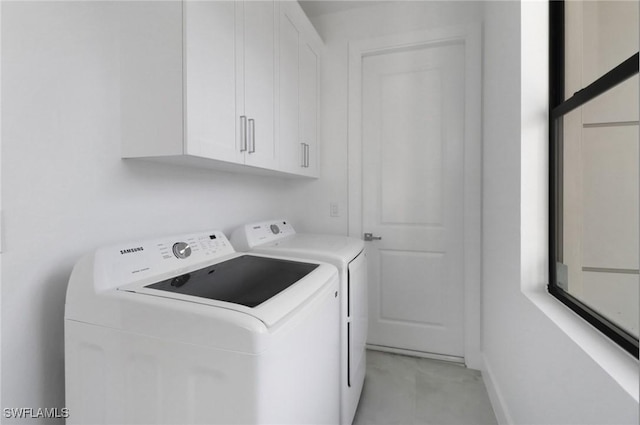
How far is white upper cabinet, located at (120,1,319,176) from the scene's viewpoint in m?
0.99

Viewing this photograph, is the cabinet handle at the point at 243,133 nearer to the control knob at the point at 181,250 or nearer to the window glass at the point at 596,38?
the control knob at the point at 181,250

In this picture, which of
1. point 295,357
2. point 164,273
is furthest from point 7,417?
point 295,357

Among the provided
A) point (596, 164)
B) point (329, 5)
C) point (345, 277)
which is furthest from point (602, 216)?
point (329, 5)

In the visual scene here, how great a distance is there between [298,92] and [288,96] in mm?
179

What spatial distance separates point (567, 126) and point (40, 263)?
1878 millimetres

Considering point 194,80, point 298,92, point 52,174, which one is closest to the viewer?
point 52,174

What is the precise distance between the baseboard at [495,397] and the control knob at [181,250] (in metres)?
1.70

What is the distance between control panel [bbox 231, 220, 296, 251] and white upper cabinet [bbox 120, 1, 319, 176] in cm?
41

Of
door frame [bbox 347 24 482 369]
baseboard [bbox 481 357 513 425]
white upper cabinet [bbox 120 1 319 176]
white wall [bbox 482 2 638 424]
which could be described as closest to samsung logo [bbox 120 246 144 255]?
white upper cabinet [bbox 120 1 319 176]

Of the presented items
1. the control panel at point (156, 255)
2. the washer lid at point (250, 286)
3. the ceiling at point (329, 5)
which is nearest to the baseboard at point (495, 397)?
the washer lid at point (250, 286)

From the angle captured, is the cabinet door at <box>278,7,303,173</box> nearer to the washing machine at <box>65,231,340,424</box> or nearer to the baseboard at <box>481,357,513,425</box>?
the washing machine at <box>65,231,340,424</box>

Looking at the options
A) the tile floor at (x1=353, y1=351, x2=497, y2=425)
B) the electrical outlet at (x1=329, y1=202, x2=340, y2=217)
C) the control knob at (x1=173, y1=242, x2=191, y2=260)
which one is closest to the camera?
the control knob at (x1=173, y1=242, x2=191, y2=260)

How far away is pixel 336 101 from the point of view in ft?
7.70

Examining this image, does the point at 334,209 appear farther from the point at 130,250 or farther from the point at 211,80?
the point at 130,250
